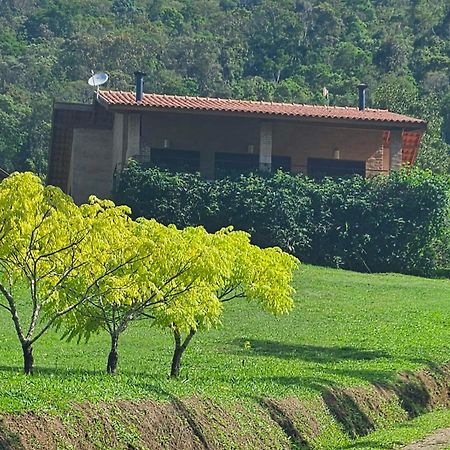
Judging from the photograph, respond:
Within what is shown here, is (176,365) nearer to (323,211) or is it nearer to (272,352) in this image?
(272,352)

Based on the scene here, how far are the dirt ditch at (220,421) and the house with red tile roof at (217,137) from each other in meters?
18.6

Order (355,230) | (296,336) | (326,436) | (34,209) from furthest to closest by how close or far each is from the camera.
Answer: (355,230) < (296,336) < (326,436) < (34,209)

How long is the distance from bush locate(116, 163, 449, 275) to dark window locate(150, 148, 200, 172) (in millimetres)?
1686

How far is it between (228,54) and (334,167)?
38032 millimetres

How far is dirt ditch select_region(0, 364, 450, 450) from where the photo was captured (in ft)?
42.4

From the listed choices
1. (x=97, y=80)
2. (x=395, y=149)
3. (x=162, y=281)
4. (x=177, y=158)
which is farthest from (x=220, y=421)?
(x=97, y=80)

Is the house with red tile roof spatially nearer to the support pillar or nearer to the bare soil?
the support pillar

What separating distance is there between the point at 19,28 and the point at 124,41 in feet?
55.9

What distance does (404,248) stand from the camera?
40.2 meters

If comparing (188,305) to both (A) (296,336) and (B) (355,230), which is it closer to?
(A) (296,336)

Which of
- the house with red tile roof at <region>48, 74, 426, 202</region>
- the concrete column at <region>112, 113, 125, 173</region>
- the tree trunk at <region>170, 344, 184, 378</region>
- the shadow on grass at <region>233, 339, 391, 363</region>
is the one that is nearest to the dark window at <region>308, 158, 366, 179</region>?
the house with red tile roof at <region>48, 74, 426, 202</region>

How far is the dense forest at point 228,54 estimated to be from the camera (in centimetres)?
7056

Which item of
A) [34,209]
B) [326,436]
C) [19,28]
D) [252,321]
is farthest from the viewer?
[19,28]

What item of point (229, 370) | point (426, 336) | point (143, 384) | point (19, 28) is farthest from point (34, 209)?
point (19, 28)
